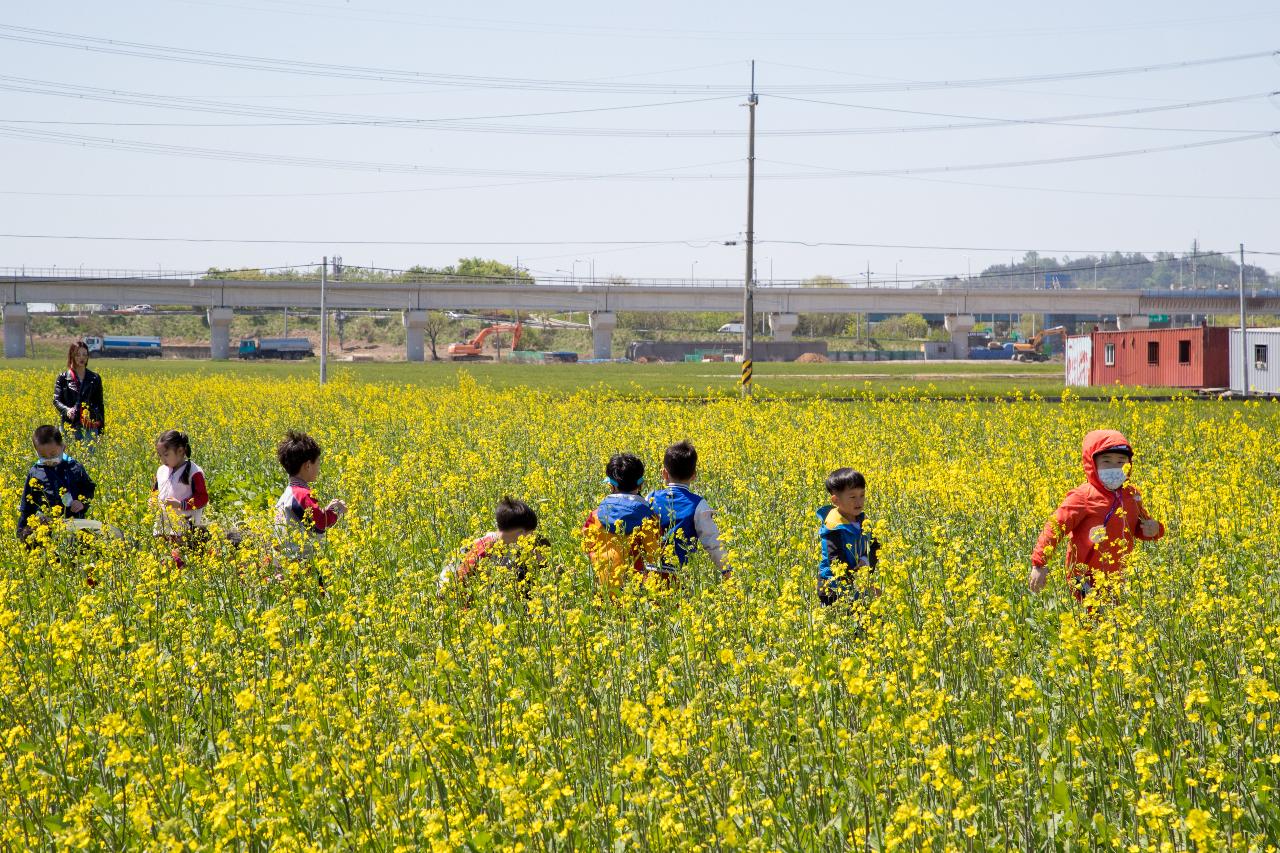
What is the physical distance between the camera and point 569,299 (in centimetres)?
9250

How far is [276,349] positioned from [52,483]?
3422 inches

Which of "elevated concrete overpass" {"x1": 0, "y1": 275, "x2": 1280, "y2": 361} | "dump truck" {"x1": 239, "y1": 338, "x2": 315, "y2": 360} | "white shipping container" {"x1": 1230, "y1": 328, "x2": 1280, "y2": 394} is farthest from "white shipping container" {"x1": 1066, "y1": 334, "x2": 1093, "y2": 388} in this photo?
"dump truck" {"x1": 239, "y1": 338, "x2": 315, "y2": 360}

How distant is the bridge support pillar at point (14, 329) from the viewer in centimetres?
8081

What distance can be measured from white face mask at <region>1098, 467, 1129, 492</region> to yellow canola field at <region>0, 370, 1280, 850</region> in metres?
0.48

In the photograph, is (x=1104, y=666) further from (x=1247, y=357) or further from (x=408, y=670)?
(x=1247, y=357)

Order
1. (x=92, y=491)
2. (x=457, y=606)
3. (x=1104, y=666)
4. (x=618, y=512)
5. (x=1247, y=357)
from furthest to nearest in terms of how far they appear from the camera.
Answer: (x=1247, y=357)
(x=92, y=491)
(x=618, y=512)
(x=457, y=606)
(x=1104, y=666)

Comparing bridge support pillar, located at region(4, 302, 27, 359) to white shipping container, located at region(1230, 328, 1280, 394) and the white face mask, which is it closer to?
white shipping container, located at region(1230, 328, 1280, 394)

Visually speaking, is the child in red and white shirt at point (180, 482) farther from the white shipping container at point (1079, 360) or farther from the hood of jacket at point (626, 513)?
the white shipping container at point (1079, 360)

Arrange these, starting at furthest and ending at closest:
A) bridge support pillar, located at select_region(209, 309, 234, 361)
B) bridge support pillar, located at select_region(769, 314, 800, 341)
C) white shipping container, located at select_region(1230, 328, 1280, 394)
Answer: bridge support pillar, located at select_region(769, 314, 800, 341) < bridge support pillar, located at select_region(209, 309, 234, 361) < white shipping container, located at select_region(1230, 328, 1280, 394)

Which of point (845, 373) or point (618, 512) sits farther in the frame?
point (845, 373)

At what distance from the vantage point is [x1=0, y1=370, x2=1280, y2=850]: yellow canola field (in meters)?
3.72

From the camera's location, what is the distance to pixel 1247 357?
3978 centimetres

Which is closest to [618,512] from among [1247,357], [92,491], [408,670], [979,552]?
[408,670]

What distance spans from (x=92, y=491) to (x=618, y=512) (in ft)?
15.6
